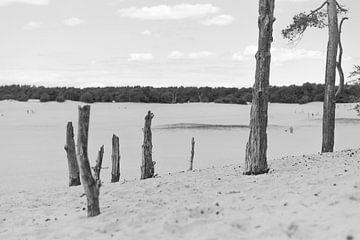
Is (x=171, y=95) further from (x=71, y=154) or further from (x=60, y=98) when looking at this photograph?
(x=71, y=154)

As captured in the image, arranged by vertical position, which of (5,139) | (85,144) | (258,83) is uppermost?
(258,83)

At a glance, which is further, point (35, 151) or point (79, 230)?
point (35, 151)

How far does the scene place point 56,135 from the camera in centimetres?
3672

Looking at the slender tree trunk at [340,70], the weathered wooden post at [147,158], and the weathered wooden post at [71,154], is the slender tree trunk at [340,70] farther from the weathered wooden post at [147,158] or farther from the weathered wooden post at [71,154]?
the weathered wooden post at [71,154]

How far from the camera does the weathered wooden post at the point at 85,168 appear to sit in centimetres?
866

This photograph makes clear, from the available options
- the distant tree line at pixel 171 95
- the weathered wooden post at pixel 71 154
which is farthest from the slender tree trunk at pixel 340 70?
the distant tree line at pixel 171 95

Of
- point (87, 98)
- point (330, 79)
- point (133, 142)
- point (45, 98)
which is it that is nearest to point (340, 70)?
point (330, 79)

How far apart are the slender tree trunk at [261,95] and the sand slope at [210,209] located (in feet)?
1.61

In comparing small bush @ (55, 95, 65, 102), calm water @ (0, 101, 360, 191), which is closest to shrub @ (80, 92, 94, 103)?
small bush @ (55, 95, 65, 102)

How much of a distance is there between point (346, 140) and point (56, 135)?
19229 mm

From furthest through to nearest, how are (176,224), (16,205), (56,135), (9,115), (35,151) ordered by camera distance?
(9,115)
(56,135)
(35,151)
(16,205)
(176,224)

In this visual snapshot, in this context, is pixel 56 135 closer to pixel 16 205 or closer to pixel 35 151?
pixel 35 151

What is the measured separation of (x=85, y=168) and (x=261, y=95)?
14.4 feet

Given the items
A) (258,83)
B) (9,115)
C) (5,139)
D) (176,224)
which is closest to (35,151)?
(5,139)
